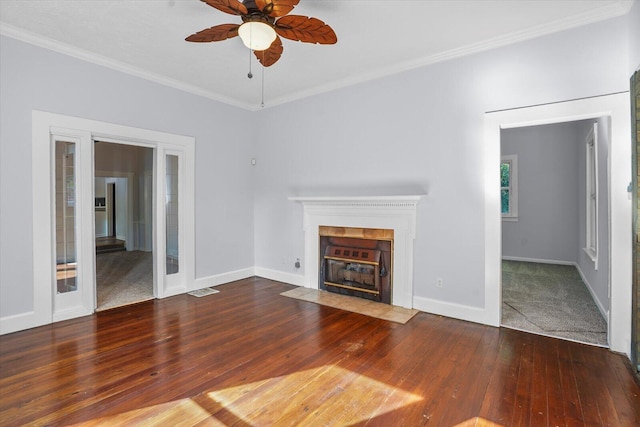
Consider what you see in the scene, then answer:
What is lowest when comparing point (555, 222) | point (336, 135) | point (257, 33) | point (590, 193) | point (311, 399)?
point (311, 399)

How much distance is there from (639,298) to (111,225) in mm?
10779

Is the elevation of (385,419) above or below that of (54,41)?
below

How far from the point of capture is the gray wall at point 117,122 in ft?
10.3

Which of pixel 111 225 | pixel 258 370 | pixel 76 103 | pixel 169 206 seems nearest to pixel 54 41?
pixel 76 103

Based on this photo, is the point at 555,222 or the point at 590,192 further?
the point at 555,222

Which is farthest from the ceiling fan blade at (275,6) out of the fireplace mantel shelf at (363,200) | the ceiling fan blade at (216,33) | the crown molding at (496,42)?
the fireplace mantel shelf at (363,200)

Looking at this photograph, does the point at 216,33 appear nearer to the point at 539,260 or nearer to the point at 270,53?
the point at 270,53

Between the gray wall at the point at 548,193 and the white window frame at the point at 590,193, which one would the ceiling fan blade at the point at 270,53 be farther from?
the gray wall at the point at 548,193

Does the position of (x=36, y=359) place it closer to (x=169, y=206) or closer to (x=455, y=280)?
(x=169, y=206)

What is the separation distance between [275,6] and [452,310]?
321cm

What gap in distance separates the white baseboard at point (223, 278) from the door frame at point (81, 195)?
0.28 m

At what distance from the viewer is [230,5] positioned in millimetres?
2064

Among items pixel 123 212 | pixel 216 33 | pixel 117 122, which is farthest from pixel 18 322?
pixel 123 212

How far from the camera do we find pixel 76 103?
139 inches
